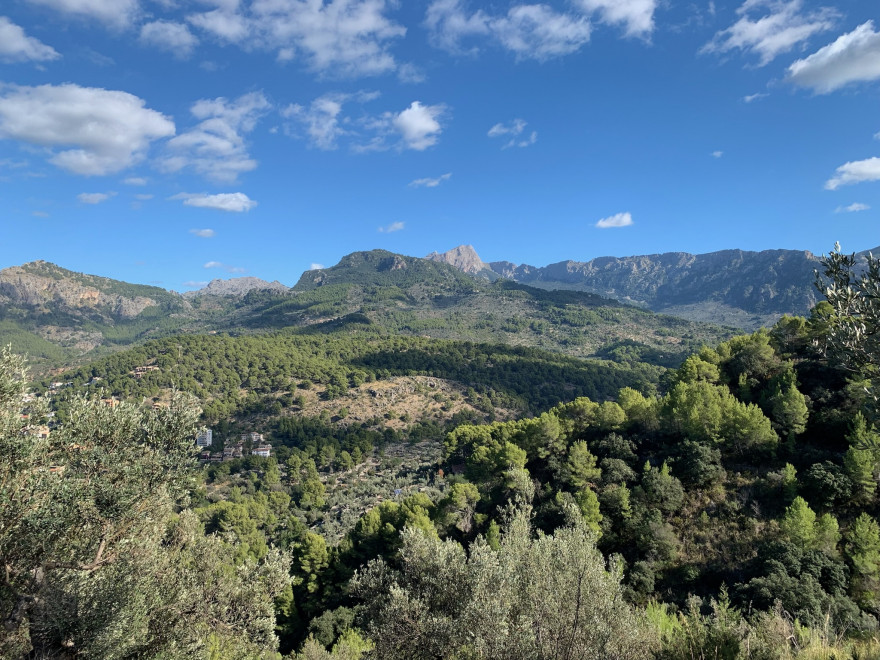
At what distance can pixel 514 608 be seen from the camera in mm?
11266

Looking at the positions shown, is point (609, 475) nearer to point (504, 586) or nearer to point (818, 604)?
point (818, 604)

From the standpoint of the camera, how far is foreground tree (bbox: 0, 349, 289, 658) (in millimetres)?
8297

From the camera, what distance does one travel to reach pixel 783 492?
25.5m

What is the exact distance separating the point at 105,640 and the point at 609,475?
97.7ft

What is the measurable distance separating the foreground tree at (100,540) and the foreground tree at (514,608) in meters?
4.40

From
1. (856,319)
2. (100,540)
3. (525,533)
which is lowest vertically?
(525,533)

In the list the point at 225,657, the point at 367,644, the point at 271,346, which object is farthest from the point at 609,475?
the point at 271,346

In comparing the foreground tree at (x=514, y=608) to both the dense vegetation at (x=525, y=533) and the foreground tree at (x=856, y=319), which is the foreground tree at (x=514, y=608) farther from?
the foreground tree at (x=856, y=319)

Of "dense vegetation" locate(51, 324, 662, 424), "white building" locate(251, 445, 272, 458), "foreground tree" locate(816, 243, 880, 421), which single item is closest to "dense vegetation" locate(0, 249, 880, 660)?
"foreground tree" locate(816, 243, 880, 421)

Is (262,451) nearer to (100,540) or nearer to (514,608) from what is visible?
(100,540)

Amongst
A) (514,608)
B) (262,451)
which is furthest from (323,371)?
(514,608)

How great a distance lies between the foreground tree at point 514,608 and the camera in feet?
32.9

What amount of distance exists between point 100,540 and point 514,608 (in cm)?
983

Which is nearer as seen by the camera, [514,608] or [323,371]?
[514,608]
